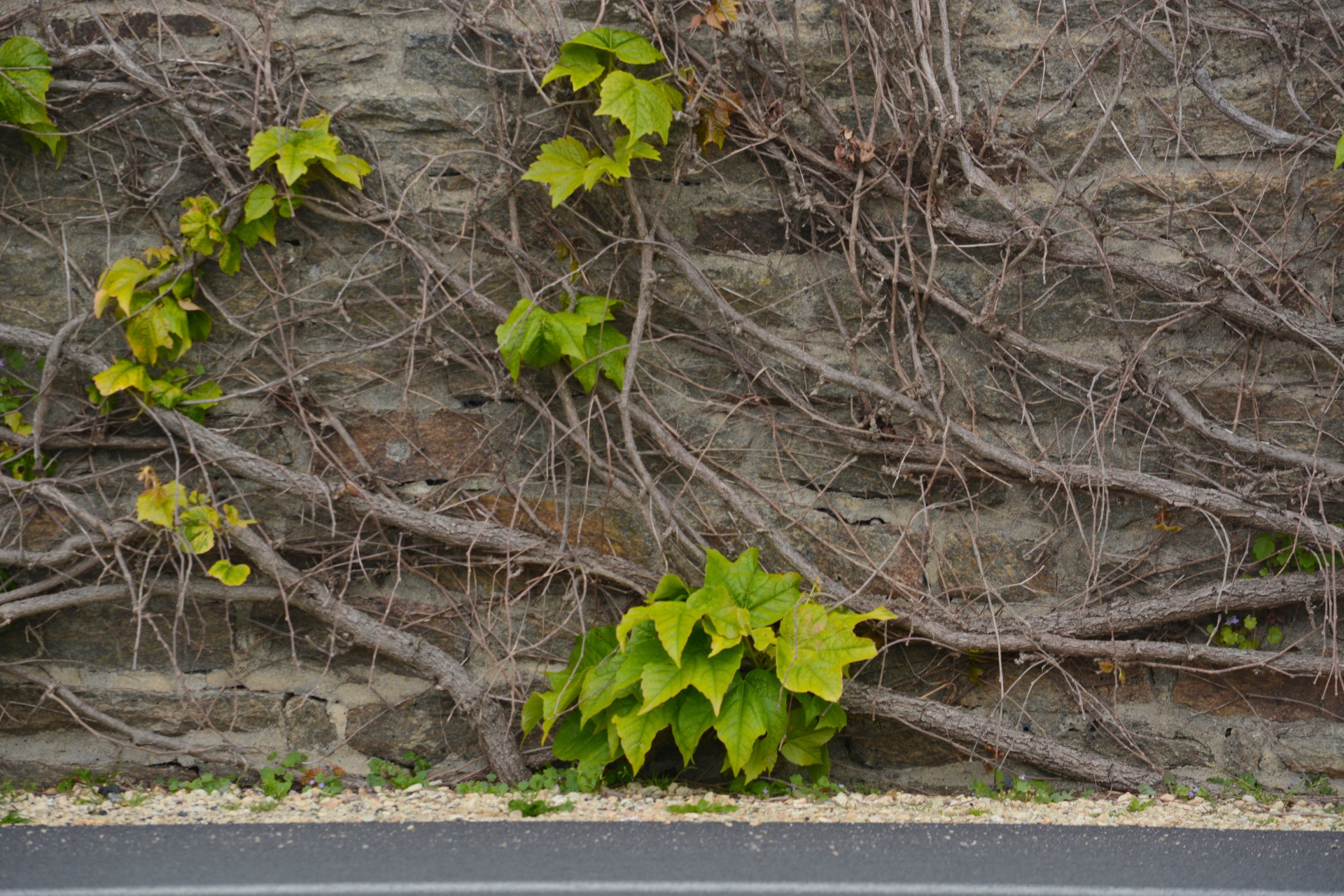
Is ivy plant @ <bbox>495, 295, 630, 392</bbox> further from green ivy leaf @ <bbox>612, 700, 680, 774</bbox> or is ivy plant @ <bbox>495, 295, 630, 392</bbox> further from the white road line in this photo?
the white road line

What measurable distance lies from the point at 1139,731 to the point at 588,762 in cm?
138

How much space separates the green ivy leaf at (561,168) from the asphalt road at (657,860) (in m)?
1.43

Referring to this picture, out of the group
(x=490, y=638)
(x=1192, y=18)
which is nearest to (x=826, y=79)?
(x=1192, y=18)

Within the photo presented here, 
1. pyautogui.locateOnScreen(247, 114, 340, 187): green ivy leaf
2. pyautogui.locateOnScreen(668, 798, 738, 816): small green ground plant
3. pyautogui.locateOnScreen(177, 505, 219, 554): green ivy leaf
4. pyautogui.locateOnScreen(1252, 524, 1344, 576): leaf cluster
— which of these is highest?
pyautogui.locateOnScreen(247, 114, 340, 187): green ivy leaf

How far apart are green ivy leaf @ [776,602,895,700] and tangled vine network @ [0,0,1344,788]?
225mm

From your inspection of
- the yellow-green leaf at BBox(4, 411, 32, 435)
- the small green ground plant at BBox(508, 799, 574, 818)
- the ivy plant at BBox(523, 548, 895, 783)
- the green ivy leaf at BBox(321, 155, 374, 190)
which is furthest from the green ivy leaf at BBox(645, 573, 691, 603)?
the yellow-green leaf at BBox(4, 411, 32, 435)

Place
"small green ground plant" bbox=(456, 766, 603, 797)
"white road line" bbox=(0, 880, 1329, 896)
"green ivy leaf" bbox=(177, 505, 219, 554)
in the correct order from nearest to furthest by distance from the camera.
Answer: "white road line" bbox=(0, 880, 1329, 896), "small green ground plant" bbox=(456, 766, 603, 797), "green ivy leaf" bbox=(177, 505, 219, 554)

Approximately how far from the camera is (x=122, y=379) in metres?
2.35

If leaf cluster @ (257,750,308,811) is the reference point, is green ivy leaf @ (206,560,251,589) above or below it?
above

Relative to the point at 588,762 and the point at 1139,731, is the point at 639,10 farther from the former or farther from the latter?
the point at 1139,731

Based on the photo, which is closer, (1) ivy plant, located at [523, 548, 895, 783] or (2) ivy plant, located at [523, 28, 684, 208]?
(1) ivy plant, located at [523, 548, 895, 783]

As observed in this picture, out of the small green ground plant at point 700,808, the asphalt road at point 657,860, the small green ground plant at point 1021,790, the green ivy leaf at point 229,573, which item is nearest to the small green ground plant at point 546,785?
the small green ground plant at point 700,808

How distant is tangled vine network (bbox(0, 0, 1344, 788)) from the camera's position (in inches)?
93.3

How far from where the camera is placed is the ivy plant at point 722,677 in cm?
210
